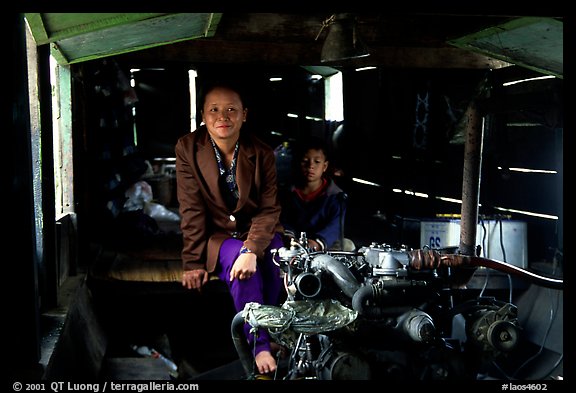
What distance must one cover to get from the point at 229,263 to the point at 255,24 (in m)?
2.61

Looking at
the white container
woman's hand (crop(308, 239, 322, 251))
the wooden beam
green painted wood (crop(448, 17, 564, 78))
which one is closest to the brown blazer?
woman's hand (crop(308, 239, 322, 251))

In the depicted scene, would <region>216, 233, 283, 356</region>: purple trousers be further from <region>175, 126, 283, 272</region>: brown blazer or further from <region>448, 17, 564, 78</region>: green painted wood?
<region>448, 17, 564, 78</region>: green painted wood

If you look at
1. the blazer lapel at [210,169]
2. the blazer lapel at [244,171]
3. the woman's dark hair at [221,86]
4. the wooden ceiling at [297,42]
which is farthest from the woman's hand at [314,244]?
the wooden ceiling at [297,42]

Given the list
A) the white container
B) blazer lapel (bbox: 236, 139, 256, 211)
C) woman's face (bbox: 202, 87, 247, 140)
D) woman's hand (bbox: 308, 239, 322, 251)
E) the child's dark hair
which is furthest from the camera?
the white container

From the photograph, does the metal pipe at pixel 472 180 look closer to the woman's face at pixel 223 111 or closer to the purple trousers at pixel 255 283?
the purple trousers at pixel 255 283

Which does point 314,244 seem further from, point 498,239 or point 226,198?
point 498,239

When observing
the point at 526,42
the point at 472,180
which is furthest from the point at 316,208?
the point at 526,42

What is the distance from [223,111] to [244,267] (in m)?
1.11

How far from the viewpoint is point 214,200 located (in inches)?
195

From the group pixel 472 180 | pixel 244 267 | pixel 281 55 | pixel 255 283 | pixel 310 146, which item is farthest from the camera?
pixel 281 55

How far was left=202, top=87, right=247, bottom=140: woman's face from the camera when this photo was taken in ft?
15.8

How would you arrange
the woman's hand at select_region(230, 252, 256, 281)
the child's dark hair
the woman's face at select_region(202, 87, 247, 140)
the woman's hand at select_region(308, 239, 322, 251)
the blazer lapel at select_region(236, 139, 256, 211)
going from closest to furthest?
1. the woman's hand at select_region(230, 252, 256, 281)
2. the woman's face at select_region(202, 87, 247, 140)
3. the blazer lapel at select_region(236, 139, 256, 211)
4. the woman's hand at select_region(308, 239, 322, 251)
5. the child's dark hair

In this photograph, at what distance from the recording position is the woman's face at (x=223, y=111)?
4.81 metres

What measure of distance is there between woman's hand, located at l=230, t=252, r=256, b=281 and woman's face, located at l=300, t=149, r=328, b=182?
131 cm
